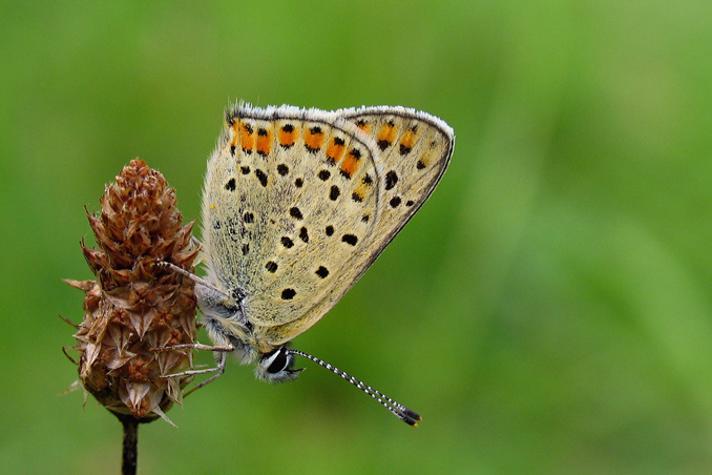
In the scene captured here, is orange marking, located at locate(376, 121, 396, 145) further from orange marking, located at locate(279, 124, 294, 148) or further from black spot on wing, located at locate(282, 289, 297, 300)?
black spot on wing, located at locate(282, 289, 297, 300)

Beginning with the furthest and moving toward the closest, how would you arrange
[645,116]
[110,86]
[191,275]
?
1. [645,116]
2. [110,86]
3. [191,275]

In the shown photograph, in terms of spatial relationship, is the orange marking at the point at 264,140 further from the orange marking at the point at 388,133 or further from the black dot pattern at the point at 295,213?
the orange marking at the point at 388,133

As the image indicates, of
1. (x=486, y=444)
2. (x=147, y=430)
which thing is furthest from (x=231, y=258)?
(x=486, y=444)

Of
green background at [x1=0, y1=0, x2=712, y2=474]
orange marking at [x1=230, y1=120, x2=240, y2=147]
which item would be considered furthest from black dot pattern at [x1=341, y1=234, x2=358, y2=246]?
green background at [x1=0, y1=0, x2=712, y2=474]

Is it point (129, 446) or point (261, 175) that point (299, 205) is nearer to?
point (261, 175)

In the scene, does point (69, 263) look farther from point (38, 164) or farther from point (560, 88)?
point (560, 88)

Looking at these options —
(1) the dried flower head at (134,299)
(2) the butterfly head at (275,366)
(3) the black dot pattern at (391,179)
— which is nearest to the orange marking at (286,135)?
(3) the black dot pattern at (391,179)
